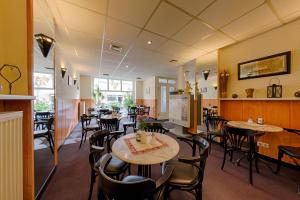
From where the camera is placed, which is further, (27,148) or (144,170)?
(144,170)

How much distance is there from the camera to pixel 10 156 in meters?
1.05

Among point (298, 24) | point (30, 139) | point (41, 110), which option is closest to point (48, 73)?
point (41, 110)

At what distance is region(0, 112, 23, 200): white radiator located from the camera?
0.97 meters

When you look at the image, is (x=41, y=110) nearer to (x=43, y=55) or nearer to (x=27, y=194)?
(x=43, y=55)

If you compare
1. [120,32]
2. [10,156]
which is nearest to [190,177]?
[10,156]

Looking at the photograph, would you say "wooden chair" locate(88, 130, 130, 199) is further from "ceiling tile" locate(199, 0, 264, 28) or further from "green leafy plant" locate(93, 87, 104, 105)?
"green leafy plant" locate(93, 87, 104, 105)

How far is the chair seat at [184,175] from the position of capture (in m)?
1.34

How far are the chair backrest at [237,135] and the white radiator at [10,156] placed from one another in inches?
111

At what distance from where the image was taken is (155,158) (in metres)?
1.19

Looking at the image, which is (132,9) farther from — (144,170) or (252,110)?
(252,110)

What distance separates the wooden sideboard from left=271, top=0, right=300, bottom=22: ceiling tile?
1.53 metres

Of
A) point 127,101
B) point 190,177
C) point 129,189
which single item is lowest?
point 190,177

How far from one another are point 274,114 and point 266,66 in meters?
1.08

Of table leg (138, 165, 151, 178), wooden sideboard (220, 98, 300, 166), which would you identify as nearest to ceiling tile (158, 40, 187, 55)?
wooden sideboard (220, 98, 300, 166)
